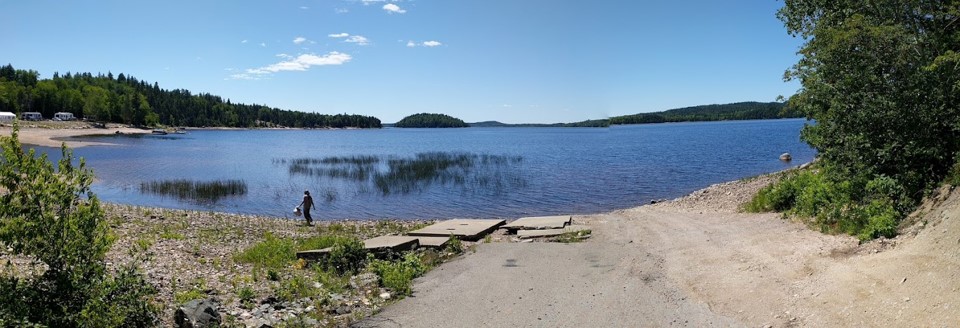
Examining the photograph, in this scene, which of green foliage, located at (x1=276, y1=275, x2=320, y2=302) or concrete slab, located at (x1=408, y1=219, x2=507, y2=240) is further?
concrete slab, located at (x1=408, y1=219, x2=507, y2=240)

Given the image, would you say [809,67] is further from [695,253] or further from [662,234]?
[695,253]

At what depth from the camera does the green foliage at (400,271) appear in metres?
11.5

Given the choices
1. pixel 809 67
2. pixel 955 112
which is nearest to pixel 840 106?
pixel 955 112

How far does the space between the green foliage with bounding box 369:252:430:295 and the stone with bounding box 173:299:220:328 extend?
3.56 metres

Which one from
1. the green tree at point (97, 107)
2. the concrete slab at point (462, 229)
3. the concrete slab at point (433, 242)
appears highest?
the green tree at point (97, 107)

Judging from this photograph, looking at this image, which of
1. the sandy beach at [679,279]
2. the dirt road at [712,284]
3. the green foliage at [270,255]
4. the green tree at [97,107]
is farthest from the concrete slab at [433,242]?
the green tree at [97,107]

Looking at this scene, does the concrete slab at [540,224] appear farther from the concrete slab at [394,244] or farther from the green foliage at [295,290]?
the green foliage at [295,290]

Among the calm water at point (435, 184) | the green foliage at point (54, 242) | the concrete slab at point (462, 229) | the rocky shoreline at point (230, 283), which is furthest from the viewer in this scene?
the calm water at point (435, 184)

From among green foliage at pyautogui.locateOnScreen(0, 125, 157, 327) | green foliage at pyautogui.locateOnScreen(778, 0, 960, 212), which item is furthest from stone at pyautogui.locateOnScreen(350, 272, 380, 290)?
green foliage at pyautogui.locateOnScreen(778, 0, 960, 212)

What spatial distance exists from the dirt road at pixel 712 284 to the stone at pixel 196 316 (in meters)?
2.41

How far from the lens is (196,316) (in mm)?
8453

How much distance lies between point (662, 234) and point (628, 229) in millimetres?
1698

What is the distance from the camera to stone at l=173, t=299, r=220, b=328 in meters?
8.39

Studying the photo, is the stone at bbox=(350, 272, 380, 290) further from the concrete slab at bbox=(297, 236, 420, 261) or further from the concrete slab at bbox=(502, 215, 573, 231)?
the concrete slab at bbox=(502, 215, 573, 231)
